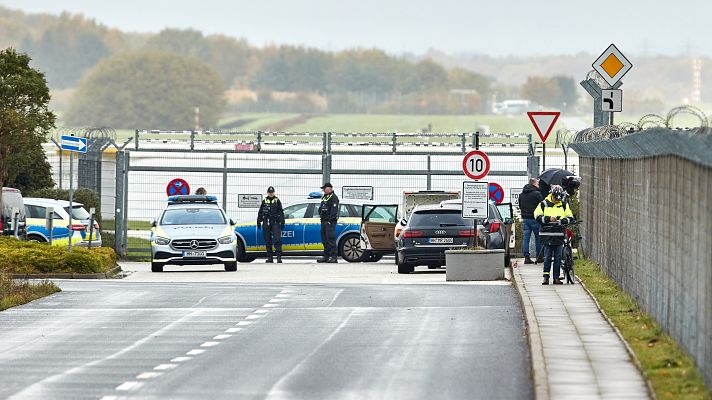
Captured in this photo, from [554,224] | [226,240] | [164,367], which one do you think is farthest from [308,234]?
[164,367]

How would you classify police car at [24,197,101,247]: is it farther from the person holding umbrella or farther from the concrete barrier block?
the concrete barrier block

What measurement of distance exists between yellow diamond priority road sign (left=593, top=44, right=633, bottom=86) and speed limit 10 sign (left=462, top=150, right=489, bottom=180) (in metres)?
3.82

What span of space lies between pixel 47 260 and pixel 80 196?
11.7 meters

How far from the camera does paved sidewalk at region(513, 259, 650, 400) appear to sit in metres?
14.1

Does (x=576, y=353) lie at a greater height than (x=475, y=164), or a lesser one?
lesser

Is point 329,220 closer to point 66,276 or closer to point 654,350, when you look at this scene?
point 66,276

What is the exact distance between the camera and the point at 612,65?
30.0m

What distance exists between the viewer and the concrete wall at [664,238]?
14508 millimetres

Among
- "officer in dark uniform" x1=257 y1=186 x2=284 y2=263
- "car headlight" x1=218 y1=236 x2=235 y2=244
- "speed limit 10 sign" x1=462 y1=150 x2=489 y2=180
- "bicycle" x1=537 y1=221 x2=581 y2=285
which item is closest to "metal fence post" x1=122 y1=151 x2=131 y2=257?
"officer in dark uniform" x1=257 y1=186 x2=284 y2=263

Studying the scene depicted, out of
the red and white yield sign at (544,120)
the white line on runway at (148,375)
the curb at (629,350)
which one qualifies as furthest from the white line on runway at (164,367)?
the red and white yield sign at (544,120)

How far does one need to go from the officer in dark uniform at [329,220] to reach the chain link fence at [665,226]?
1036 centimetres

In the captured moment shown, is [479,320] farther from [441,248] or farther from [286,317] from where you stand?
[441,248]

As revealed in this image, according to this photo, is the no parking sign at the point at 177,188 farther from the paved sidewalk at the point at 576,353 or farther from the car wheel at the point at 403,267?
the paved sidewalk at the point at 576,353

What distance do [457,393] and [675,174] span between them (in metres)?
3.74
